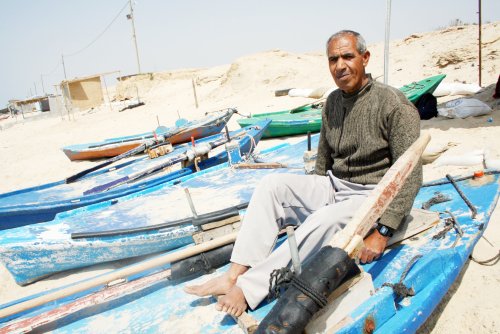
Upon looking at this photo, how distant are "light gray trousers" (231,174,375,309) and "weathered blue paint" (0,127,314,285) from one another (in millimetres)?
1321

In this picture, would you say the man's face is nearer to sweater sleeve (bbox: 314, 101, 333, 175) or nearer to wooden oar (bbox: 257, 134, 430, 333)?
sweater sleeve (bbox: 314, 101, 333, 175)

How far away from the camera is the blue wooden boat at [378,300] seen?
2059mm

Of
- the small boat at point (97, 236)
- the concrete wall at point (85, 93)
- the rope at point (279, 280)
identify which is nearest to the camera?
the rope at point (279, 280)

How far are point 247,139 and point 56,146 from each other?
449 inches

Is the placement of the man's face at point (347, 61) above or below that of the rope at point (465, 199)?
above

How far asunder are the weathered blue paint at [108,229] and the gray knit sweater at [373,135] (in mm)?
1567

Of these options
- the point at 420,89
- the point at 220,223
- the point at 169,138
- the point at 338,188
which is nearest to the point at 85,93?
the point at 169,138

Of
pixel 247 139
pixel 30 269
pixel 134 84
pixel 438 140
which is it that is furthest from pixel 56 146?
pixel 134 84

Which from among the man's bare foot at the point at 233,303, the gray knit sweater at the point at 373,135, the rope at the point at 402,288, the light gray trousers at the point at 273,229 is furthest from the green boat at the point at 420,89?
the man's bare foot at the point at 233,303

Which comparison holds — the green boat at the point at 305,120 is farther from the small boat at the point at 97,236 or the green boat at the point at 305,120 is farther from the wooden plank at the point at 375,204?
the wooden plank at the point at 375,204

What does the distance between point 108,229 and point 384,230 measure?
106 inches

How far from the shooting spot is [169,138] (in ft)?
28.1

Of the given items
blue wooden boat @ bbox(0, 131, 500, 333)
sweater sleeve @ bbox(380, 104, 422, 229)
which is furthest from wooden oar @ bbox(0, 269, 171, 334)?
sweater sleeve @ bbox(380, 104, 422, 229)

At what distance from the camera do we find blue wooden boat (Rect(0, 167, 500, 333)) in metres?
2.06
